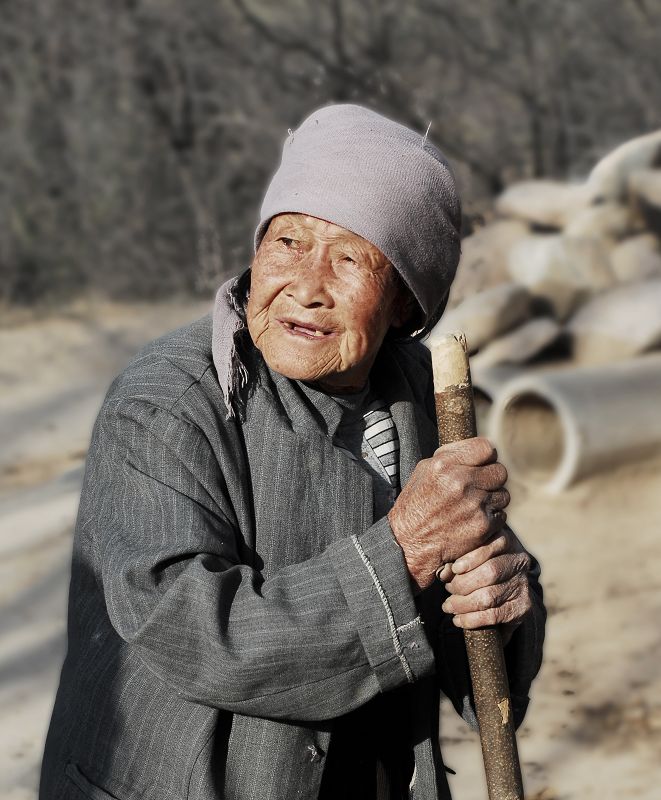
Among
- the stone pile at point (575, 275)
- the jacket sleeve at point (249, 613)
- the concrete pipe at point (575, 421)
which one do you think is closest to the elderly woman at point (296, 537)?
the jacket sleeve at point (249, 613)

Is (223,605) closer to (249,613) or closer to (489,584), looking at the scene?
(249,613)

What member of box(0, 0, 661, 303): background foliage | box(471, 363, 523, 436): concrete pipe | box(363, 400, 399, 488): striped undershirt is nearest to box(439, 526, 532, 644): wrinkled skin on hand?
box(363, 400, 399, 488): striped undershirt

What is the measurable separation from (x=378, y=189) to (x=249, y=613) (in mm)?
645

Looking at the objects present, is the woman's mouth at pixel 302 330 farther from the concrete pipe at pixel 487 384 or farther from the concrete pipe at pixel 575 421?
the concrete pipe at pixel 487 384

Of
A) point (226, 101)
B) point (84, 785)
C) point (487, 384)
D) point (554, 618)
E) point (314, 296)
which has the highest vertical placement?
point (226, 101)

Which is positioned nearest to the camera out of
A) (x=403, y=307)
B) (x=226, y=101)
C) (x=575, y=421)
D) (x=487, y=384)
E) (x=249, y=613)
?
(x=249, y=613)

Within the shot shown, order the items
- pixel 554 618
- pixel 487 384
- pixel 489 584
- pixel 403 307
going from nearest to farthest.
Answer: pixel 489 584, pixel 403 307, pixel 554 618, pixel 487 384

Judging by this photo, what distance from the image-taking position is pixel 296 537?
5.55 feet

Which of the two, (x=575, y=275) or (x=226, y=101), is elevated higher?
(x=226, y=101)

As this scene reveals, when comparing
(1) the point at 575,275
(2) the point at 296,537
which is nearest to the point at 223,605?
(2) the point at 296,537

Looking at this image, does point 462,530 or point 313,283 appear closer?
point 462,530

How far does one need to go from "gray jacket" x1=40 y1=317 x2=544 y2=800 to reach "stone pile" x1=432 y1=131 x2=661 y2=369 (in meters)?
4.50

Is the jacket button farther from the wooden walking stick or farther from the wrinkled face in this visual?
the wrinkled face

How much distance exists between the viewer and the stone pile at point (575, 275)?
20.8 feet
